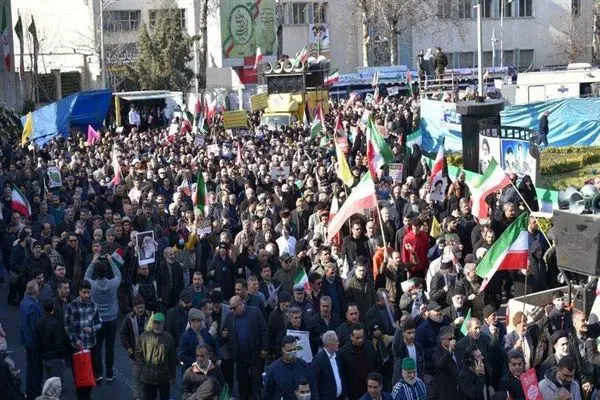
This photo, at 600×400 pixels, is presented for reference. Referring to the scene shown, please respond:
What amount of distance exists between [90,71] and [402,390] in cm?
6100

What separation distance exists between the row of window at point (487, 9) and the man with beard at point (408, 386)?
68183 mm

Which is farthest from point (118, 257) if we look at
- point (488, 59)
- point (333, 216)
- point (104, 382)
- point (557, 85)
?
point (488, 59)

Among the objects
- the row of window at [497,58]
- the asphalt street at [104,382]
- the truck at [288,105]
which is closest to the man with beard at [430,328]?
the asphalt street at [104,382]

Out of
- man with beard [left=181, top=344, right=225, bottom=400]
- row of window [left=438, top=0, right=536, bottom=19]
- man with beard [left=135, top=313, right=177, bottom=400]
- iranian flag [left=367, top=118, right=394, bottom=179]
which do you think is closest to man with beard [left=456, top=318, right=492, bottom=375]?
man with beard [left=181, top=344, right=225, bottom=400]

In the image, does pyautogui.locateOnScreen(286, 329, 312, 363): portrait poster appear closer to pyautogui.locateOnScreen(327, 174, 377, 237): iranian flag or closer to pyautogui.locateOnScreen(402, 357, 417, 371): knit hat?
pyautogui.locateOnScreen(402, 357, 417, 371): knit hat

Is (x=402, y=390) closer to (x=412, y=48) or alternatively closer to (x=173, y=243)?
(x=173, y=243)

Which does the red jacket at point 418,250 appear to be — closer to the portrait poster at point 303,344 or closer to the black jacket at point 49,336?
the portrait poster at point 303,344

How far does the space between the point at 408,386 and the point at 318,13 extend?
67050mm

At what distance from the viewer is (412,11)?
73.1 m

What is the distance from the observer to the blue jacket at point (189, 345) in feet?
38.9

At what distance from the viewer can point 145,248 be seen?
52.2 feet

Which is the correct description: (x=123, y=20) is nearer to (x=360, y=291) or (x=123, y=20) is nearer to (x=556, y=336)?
(x=360, y=291)

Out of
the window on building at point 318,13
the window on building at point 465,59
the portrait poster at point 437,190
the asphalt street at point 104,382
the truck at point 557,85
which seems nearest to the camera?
the asphalt street at point 104,382

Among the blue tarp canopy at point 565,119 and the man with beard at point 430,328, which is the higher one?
the blue tarp canopy at point 565,119
